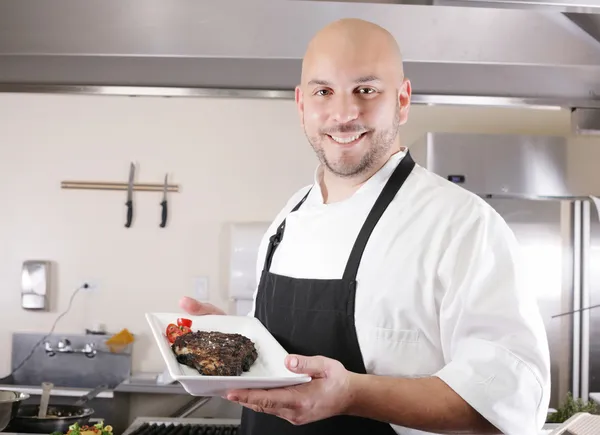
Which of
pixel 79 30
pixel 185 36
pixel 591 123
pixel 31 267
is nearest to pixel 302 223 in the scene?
pixel 185 36

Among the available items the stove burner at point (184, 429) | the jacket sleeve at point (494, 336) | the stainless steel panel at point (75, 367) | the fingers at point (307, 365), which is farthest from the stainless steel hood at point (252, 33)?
the stainless steel panel at point (75, 367)

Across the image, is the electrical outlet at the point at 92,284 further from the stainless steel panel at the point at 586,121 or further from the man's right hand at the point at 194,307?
the stainless steel panel at the point at 586,121

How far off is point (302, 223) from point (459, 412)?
1.88 ft

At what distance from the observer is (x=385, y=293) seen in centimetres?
138

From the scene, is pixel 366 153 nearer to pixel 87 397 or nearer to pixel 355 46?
pixel 355 46

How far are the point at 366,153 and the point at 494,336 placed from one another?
0.43m

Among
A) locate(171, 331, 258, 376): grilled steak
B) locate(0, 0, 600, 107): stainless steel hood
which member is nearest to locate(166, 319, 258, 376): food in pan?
locate(171, 331, 258, 376): grilled steak

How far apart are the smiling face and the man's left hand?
0.47m

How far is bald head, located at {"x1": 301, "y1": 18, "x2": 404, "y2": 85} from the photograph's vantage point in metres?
1.43

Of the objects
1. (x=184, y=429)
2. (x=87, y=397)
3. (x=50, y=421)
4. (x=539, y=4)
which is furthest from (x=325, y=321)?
(x=87, y=397)

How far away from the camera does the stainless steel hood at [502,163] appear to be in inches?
155

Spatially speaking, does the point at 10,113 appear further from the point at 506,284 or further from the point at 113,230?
the point at 506,284

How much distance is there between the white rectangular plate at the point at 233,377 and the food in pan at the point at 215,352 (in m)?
0.02

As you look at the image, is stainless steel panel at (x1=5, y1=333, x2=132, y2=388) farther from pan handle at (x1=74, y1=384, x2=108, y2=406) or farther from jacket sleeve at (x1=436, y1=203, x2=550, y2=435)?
jacket sleeve at (x1=436, y1=203, x2=550, y2=435)
